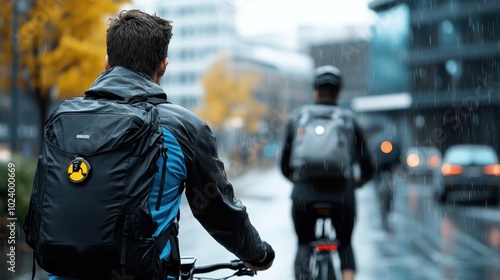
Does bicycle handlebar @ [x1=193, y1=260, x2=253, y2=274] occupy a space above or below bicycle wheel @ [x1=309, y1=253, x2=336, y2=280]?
above

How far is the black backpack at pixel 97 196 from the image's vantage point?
6.70 feet

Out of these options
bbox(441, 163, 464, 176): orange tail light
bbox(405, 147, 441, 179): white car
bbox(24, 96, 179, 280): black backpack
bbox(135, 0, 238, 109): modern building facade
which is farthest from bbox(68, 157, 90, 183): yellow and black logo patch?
bbox(135, 0, 238, 109): modern building facade

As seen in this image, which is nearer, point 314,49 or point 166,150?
point 166,150

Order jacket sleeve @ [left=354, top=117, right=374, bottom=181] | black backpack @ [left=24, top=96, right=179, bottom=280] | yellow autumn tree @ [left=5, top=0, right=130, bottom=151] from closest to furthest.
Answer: black backpack @ [left=24, top=96, right=179, bottom=280]
jacket sleeve @ [left=354, top=117, right=374, bottom=181]
yellow autumn tree @ [left=5, top=0, right=130, bottom=151]

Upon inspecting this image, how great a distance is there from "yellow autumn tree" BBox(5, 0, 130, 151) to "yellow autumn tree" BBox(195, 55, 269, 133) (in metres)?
49.7

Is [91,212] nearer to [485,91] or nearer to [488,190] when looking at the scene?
[488,190]

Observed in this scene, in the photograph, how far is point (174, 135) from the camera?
226cm

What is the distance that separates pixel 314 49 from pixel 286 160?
304 ft

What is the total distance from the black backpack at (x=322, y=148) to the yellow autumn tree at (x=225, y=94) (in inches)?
2421

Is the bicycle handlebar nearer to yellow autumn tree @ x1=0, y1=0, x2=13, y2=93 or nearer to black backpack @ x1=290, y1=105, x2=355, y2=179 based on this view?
black backpack @ x1=290, y1=105, x2=355, y2=179

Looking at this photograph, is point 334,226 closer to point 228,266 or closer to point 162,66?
point 228,266

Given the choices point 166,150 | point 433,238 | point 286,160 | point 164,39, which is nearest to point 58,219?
point 166,150

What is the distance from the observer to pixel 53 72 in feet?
54.4

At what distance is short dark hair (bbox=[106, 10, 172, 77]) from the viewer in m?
2.34
